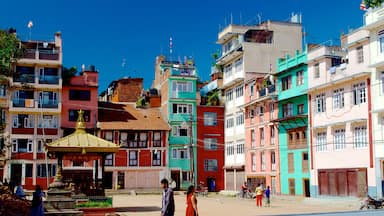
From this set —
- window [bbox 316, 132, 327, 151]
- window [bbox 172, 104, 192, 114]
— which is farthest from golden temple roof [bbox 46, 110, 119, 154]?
window [bbox 172, 104, 192, 114]

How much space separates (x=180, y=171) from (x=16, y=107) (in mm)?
20877

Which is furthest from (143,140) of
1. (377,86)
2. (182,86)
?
(377,86)

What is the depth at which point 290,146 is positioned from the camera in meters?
48.9

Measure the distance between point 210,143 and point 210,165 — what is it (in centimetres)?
277

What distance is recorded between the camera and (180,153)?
65500 mm

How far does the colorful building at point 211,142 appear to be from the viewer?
6531 cm

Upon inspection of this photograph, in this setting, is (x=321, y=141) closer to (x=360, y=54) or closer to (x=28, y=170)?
(x=360, y=54)

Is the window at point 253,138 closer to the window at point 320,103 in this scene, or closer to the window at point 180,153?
the window at point 180,153

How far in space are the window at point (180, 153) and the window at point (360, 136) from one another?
94.9 feet

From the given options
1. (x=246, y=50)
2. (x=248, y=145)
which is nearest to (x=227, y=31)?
(x=246, y=50)

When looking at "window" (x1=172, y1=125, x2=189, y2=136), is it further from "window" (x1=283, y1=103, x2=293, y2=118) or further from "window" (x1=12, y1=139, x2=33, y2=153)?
"window" (x1=283, y1=103, x2=293, y2=118)

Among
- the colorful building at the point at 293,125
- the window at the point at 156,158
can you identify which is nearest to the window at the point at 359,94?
the colorful building at the point at 293,125

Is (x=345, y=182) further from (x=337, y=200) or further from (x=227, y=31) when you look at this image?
(x=227, y=31)

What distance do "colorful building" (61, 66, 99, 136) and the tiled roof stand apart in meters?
1.63
